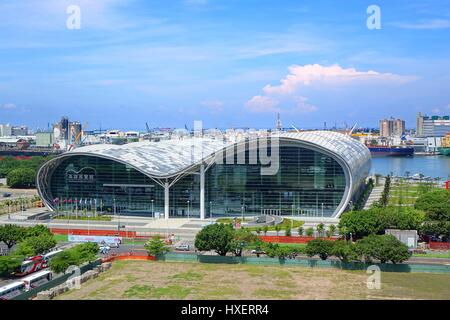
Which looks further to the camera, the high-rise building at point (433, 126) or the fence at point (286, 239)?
the high-rise building at point (433, 126)

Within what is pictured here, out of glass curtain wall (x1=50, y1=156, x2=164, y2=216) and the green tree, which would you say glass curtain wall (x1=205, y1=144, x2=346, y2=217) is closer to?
glass curtain wall (x1=50, y1=156, x2=164, y2=216)

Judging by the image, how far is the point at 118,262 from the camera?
2366cm

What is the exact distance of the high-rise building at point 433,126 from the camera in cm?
17000

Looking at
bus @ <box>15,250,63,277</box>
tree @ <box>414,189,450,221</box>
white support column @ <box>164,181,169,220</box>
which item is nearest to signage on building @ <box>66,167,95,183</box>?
white support column @ <box>164,181,169,220</box>

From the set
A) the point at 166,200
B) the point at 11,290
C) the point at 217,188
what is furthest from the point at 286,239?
the point at 11,290

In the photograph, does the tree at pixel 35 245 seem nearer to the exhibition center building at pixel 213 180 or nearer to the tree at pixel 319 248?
the exhibition center building at pixel 213 180

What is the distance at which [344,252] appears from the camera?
2211cm

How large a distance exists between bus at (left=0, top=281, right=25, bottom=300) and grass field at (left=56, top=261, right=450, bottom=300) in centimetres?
186

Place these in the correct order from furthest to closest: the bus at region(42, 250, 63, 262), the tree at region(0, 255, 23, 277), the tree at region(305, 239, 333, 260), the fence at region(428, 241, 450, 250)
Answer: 1. the fence at region(428, 241, 450, 250)
2. the bus at region(42, 250, 63, 262)
3. the tree at region(305, 239, 333, 260)
4. the tree at region(0, 255, 23, 277)

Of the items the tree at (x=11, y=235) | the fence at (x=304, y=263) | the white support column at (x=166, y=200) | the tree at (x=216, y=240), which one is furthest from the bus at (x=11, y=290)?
the white support column at (x=166, y=200)

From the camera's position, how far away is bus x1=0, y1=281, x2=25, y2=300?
18.0 meters

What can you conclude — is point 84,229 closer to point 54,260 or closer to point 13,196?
point 54,260

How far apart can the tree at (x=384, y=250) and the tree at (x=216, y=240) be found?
5938 mm

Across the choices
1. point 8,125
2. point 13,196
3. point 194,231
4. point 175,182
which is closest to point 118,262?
point 194,231
